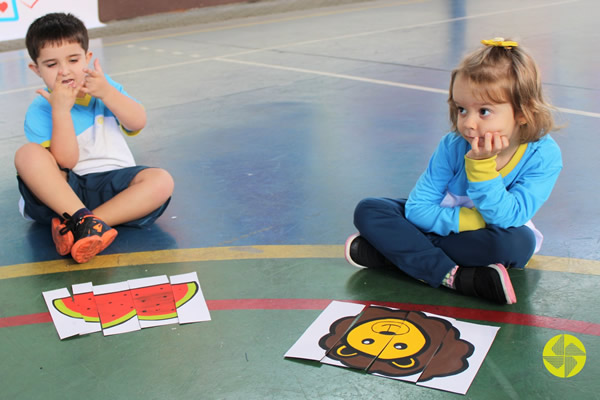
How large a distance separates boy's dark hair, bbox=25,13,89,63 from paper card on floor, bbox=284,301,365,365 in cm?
149

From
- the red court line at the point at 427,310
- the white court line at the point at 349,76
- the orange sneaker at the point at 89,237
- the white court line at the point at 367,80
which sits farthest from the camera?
the white court line at the point at 349,76

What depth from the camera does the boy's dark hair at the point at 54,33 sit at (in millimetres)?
2668

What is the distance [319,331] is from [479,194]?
0.60 m

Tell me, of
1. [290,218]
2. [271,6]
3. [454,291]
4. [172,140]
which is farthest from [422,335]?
[271,6]

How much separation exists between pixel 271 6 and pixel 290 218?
303 inches

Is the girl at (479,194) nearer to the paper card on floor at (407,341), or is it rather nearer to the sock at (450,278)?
the sock at (450,278)

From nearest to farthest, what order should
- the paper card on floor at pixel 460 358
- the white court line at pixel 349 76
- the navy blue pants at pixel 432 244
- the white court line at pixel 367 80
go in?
the paper card on floor at pixel 460 358
the navy blue pants at pixel 432 244
the white court line at pixel 367 80
the white court line at pixel 349 76

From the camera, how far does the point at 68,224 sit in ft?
8.20

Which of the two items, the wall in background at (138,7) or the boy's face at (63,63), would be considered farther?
the wall in background at (138,7)

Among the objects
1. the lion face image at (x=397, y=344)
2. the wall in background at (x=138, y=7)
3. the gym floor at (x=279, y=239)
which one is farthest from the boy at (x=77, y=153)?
the wall in background at (x=138, y=7)

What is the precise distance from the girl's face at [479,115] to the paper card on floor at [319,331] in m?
0.60

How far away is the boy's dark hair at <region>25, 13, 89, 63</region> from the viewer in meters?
2.67

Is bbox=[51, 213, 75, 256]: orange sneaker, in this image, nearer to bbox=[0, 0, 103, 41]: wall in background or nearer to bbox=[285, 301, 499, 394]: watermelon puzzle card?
bbox=[285, 301, 499, 394]: watermelon puzzle card

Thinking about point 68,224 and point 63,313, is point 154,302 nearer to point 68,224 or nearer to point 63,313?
point 63,313
